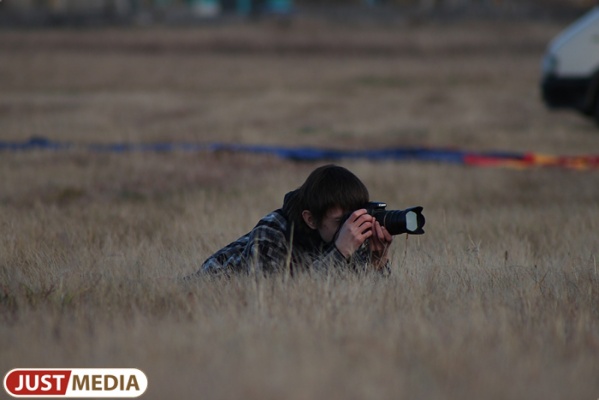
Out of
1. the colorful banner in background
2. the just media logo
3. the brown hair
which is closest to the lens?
the just media logo

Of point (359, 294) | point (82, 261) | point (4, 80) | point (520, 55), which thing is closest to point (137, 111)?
point (4, 80)

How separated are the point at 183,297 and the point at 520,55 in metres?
34.5

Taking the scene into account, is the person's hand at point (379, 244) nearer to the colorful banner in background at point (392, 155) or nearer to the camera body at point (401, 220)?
the camera body at point (401, 220)

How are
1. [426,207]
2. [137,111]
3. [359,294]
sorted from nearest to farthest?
[359,294] → [426,207] → [137,111]

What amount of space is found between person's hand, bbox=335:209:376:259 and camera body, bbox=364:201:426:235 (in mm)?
79

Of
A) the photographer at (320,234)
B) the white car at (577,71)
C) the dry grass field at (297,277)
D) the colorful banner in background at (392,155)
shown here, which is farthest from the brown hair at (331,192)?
the white car at (577,71)

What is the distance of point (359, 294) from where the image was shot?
4863mm

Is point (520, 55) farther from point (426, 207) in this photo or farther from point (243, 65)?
point (426, 207)

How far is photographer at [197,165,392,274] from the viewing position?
17.2 feet

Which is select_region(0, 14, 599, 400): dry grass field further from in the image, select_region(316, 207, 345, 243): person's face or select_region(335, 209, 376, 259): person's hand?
select_region(316, 207, 345, 243): person's face

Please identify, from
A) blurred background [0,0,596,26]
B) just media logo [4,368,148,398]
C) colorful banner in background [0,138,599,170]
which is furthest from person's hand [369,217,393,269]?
blurred background [0,0,596,26]

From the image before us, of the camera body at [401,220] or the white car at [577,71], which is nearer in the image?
the camera body at [401,220]

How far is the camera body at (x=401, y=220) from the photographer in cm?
513

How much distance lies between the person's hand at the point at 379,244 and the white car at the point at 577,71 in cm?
1166
